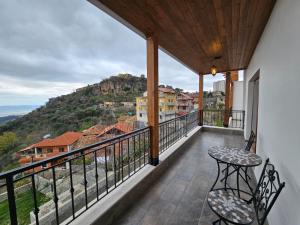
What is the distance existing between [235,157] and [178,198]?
Result: 0.98 m

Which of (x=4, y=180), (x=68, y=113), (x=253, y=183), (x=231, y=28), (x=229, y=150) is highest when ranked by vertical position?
(x=231, y=28)

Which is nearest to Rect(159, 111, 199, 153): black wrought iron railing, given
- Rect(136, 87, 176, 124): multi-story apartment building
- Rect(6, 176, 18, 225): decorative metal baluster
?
Rect(136, 87, 176, 124): multi-story apartment building

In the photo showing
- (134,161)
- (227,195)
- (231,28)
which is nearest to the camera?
(227,195)

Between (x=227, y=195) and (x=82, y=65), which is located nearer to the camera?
(x=227, y=195)

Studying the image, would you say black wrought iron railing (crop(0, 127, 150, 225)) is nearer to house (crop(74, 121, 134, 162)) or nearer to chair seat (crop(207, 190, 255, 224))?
house (crop(74, 121, 134, 162))

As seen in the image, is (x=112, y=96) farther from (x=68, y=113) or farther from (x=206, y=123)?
(x=206, y=123)

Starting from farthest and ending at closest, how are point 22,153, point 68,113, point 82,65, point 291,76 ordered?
point 82,65 < point 68,113 < point 22,153 < point 291,76

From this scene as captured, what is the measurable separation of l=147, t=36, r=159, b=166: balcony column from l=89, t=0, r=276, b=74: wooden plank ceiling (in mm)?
246

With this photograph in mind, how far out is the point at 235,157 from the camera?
6.56 ft

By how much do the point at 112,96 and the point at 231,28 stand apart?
298 cm

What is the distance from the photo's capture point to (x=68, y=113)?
3.05 metres

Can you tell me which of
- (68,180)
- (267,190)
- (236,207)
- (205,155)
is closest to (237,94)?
(205,155)

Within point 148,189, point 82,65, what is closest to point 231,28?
point 148,189

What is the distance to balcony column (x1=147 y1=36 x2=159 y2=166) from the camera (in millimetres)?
2570
